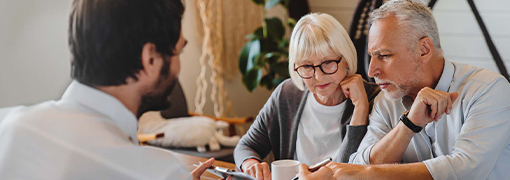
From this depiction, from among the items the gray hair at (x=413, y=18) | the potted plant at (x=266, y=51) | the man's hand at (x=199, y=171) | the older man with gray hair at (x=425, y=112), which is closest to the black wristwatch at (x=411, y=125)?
the older man with gray hair at (x=425, y=112)

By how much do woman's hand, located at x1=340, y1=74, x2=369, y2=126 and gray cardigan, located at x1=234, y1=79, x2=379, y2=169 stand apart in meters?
0.08

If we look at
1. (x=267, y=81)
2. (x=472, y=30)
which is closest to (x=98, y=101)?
(x=472, y=30)

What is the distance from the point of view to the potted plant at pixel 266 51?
10.5 ft

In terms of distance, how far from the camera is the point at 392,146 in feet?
4.47

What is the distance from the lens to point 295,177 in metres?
1.19

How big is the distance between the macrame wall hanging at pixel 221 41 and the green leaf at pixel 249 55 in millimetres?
251

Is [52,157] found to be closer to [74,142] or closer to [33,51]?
[74,142]

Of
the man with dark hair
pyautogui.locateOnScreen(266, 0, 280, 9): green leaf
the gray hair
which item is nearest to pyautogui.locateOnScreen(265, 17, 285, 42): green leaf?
pyautogui.locateOnScreen(266, 0, 280, 9): green leaf

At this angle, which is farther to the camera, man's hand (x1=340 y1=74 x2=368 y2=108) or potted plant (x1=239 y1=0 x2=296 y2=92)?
potted plant (x1=239 y1=0 x2=296 y2=92)

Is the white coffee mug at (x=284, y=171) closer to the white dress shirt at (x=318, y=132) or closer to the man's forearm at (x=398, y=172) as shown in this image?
the man's forearm at (x=398, y=172)

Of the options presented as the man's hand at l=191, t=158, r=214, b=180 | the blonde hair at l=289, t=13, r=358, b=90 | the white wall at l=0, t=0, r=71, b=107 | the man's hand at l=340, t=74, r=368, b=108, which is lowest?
the man's hand at l=191, t=158, r=214, b=180

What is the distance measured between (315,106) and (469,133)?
0.54 meters

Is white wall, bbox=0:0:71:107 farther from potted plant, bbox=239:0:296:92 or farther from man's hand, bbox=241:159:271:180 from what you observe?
potted plant, bbox=239:0:296:92

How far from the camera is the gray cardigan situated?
5.35 ft
